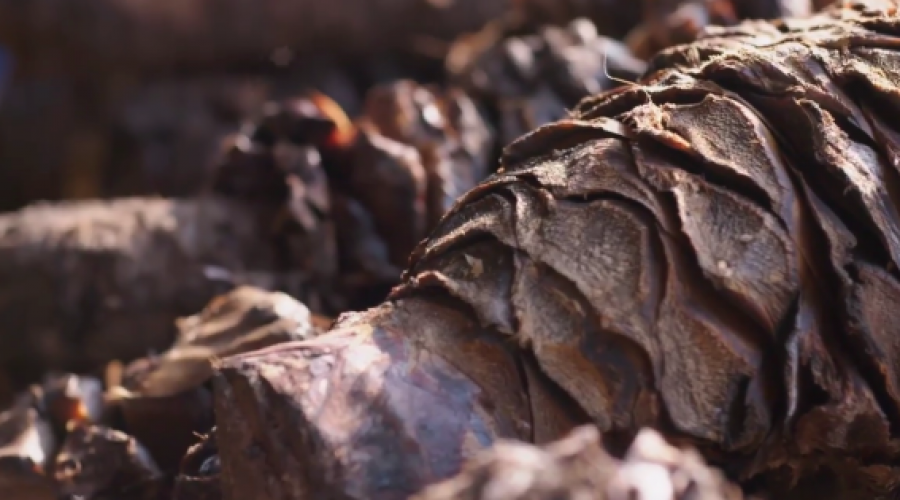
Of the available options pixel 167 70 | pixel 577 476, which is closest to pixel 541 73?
pixel 577 476

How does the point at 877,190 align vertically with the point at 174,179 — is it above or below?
below

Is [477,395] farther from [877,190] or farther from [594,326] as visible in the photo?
[877,190]

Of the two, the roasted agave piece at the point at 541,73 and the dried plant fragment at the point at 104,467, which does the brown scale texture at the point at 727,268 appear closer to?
the dried plant fragment at the point at 104,467

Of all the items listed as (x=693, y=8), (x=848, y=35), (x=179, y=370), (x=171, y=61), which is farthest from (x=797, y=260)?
(x=171, y=61)

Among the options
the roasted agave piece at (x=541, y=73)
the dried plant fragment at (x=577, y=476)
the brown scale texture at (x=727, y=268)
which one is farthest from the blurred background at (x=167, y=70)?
the dried plant fragment at (x=577, y=476)

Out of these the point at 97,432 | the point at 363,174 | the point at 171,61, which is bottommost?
the point at 97,432

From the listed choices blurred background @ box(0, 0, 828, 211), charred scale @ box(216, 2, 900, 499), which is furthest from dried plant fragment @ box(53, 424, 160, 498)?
blurred background @ box(0, 0, 828, 211)

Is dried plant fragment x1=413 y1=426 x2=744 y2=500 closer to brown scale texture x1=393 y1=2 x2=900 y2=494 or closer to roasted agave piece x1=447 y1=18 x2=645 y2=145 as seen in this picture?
brown scale texture x1=393 y1=2 x2=900 y2=494
